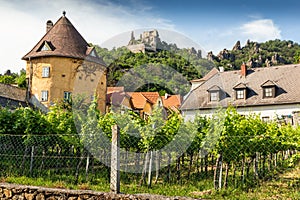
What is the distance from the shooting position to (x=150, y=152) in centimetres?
1098

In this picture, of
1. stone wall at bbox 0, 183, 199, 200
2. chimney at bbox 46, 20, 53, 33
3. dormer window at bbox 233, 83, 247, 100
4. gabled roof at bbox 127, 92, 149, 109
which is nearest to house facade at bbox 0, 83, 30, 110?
chimney at bbox 46, 20, 53, 33

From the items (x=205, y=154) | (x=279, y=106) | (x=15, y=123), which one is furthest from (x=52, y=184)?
(x=279, y=106)

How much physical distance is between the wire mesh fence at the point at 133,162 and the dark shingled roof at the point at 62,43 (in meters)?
18.8

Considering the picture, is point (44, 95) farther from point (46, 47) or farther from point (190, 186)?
point (190, 186)

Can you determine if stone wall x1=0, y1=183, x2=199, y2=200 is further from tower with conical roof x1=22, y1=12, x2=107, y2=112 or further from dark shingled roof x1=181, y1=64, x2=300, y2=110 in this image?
tower with conical roof x1=22, y1=12, x2=107, y2=112

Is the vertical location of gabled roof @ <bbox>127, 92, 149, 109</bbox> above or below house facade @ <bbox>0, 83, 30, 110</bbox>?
below

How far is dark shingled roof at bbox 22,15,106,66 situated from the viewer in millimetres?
29719

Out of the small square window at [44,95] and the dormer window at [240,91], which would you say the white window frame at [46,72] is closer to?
the small square window at [44,95]

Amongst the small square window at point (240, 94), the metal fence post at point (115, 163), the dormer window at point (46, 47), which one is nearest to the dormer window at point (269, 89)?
the small square window at point (240, 94)

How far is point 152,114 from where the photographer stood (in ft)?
37.7

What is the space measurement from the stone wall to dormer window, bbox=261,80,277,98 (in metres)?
22.7

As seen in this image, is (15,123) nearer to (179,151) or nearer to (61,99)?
(179,151)

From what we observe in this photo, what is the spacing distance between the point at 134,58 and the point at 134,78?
0.76m

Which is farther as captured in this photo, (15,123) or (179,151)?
(15,123)
